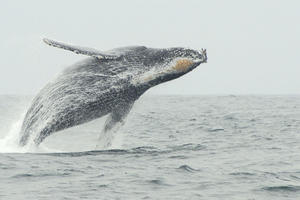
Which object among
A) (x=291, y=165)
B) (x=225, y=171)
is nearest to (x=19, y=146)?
(x=225, y=171)

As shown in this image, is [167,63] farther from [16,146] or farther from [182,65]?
[16,146]

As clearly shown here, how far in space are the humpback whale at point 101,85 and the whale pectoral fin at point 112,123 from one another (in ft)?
0.09

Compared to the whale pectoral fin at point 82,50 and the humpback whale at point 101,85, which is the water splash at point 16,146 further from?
the whale pectoral fin at point 82,50

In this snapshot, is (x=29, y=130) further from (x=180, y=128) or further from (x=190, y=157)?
(x=180, y=128)

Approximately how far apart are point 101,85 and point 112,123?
45.4 inches

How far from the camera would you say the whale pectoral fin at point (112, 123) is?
15651mm

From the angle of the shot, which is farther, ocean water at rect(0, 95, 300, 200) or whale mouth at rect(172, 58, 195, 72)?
whale mouth at rect(172, 58, 195, 72)

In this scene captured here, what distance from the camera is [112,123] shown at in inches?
Result: 625

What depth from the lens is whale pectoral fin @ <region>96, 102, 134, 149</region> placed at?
15651mm

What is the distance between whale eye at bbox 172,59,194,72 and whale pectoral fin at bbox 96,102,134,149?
1.47 metres

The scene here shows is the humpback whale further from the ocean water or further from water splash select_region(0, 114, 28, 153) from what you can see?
the ocean water

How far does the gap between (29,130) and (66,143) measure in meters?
3.81

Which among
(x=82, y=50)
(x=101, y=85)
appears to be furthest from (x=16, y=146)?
(x=82, y=50)

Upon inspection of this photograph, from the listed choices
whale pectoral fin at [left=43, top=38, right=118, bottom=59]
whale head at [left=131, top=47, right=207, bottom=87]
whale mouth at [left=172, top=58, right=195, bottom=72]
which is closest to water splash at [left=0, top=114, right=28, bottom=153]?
whale pectoral fin at [left=43, top=38, right=118, bottom=59]
